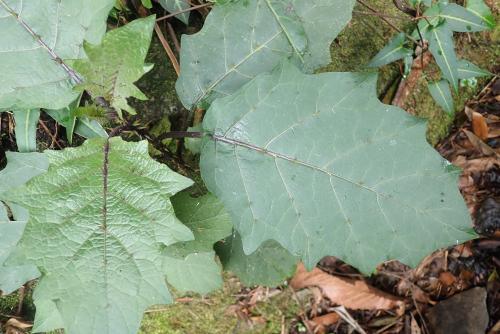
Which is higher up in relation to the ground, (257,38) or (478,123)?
(257,38)

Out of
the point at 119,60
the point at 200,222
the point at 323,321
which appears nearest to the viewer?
the point at 119,60

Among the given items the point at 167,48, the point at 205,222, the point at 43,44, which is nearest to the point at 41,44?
the point at 43,44

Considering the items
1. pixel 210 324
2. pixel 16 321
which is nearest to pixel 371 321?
pixel 210 324

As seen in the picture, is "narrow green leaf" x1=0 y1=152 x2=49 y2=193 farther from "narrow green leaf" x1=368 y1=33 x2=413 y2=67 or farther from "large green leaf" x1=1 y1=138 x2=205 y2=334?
"narrow green leaf" x1=368 y1=33 x2=413 y2=67

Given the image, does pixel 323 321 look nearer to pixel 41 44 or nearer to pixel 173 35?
pixel 173 35

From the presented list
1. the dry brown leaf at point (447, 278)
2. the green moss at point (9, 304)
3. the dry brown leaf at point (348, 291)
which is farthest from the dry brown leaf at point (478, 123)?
the green moss at point (9, 304)

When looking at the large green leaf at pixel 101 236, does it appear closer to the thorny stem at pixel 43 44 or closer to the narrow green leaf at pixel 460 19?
the thorny stem at pixel 43 44
